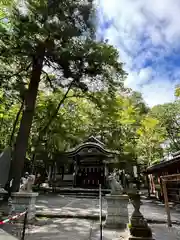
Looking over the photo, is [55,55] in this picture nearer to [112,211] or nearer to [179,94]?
[179,94]

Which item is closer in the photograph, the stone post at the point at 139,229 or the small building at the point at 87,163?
the stone post at the point at 139,229

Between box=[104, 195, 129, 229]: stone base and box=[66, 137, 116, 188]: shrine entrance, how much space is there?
13.2 meters

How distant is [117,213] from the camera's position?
20.1 feet

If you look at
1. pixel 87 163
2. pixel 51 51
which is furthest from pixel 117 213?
pixel 87 163

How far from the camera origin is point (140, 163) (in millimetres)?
21594

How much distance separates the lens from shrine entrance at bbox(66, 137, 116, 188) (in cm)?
1991

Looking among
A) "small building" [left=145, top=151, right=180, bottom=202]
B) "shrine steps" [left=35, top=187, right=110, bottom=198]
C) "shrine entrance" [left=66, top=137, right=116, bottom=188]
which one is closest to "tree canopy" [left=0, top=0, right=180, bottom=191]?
"small building" [left=145, top=151, right=180, bottom=202]

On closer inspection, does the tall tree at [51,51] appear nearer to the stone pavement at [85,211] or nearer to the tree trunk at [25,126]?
the tree trunk at [25,126]

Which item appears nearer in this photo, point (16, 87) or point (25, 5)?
point (25, 5)

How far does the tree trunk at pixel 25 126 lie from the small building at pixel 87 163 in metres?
10.5

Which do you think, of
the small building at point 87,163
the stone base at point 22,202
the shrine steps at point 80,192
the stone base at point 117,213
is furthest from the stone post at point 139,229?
the small building at point 87,163

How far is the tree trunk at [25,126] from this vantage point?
28.1 ft

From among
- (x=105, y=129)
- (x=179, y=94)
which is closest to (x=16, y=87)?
(x=179, y=94)

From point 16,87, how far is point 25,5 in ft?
14.6
